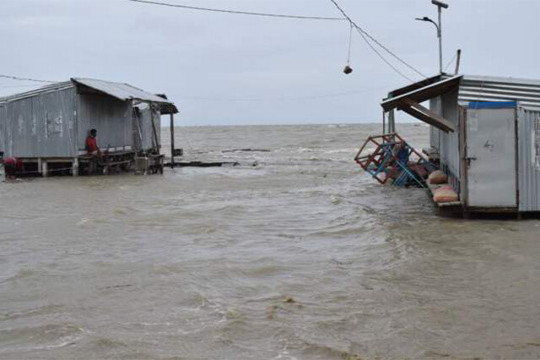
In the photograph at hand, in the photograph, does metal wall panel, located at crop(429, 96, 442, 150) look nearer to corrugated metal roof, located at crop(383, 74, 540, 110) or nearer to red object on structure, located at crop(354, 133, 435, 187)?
red object on structure, located at crop(354, 133, 435, 187)

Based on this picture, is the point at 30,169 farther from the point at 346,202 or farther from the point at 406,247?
the point at 406,247

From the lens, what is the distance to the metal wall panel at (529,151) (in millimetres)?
12008

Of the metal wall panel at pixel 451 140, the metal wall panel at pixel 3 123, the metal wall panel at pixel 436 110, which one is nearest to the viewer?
the metal wall panel at pixel 451 140

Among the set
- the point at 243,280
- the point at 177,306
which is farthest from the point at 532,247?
the point at 177,306

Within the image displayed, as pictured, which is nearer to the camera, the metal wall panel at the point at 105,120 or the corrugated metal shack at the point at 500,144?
the corrugated metal shack at the point at 500,144

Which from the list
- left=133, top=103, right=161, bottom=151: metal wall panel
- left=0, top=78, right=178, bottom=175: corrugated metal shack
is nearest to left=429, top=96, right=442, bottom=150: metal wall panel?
left=0, top=78, right=178, bottom=175: corrugated metal shack

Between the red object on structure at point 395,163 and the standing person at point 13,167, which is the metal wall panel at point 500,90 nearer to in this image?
the red object on structure at point 395,163

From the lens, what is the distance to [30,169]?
79.8 feet

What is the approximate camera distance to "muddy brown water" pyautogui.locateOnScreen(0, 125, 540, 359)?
591cm

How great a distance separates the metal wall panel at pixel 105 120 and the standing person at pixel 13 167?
2397 mm

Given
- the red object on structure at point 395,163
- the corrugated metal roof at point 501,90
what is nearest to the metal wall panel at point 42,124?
the red object on structure at point 395,163

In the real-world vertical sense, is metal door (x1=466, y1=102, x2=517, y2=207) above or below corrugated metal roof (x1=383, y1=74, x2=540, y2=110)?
below

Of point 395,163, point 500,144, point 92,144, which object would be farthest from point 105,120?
point 500,144

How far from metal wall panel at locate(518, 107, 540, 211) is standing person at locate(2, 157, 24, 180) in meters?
17.7
